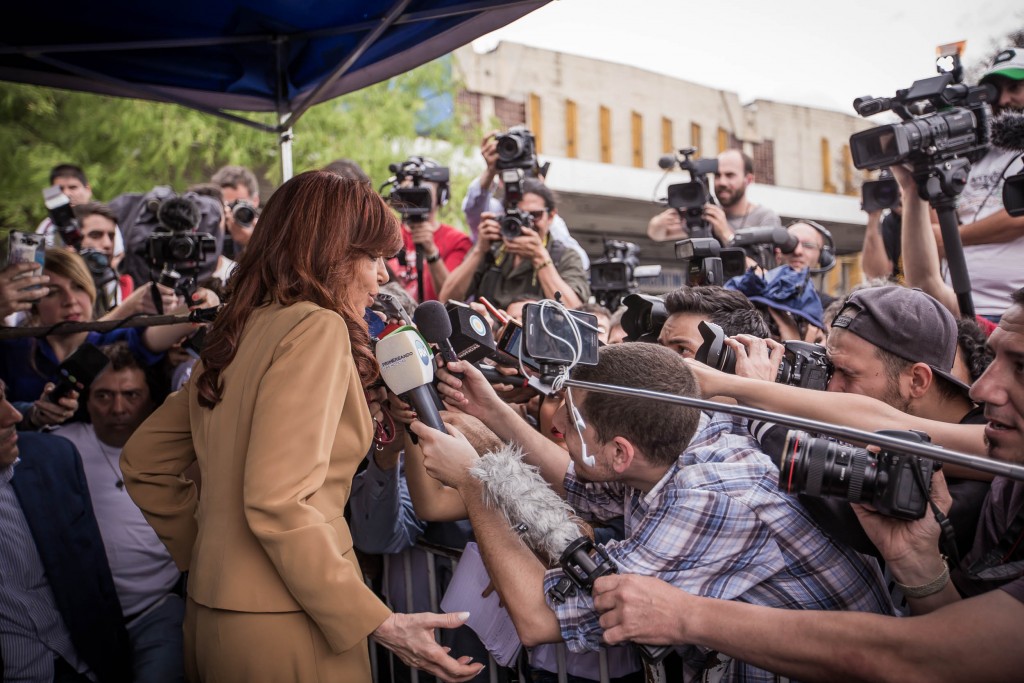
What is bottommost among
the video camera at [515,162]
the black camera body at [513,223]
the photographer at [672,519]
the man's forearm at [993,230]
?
the photographer at [672,519]

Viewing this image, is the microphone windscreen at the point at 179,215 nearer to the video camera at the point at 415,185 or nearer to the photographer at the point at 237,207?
the photographer at the point at 237,207

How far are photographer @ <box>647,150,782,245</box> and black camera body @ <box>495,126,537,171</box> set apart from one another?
0.81m

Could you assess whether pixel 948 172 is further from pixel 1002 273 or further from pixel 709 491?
pixel 709 491

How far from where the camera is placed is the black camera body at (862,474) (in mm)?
1716

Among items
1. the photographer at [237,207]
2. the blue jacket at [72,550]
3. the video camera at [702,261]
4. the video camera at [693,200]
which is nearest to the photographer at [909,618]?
the video camera at [702,261]

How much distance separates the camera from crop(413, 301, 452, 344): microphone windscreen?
240 centimetres

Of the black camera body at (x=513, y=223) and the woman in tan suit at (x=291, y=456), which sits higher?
the black camera body at (x=513, y=223)

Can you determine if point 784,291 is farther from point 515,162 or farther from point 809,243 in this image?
point 515,162

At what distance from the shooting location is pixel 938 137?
129 inches

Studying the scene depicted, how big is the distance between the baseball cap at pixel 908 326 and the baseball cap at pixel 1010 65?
132cm

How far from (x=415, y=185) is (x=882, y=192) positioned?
2.47 m

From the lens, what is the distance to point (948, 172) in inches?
129

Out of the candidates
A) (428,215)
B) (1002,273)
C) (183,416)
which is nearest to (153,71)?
(428,215)

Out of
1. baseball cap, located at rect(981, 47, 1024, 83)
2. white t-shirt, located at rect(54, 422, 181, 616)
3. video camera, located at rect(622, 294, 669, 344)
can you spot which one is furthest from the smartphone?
baseball cap, located at rect(981, 47, 1024, 83)
